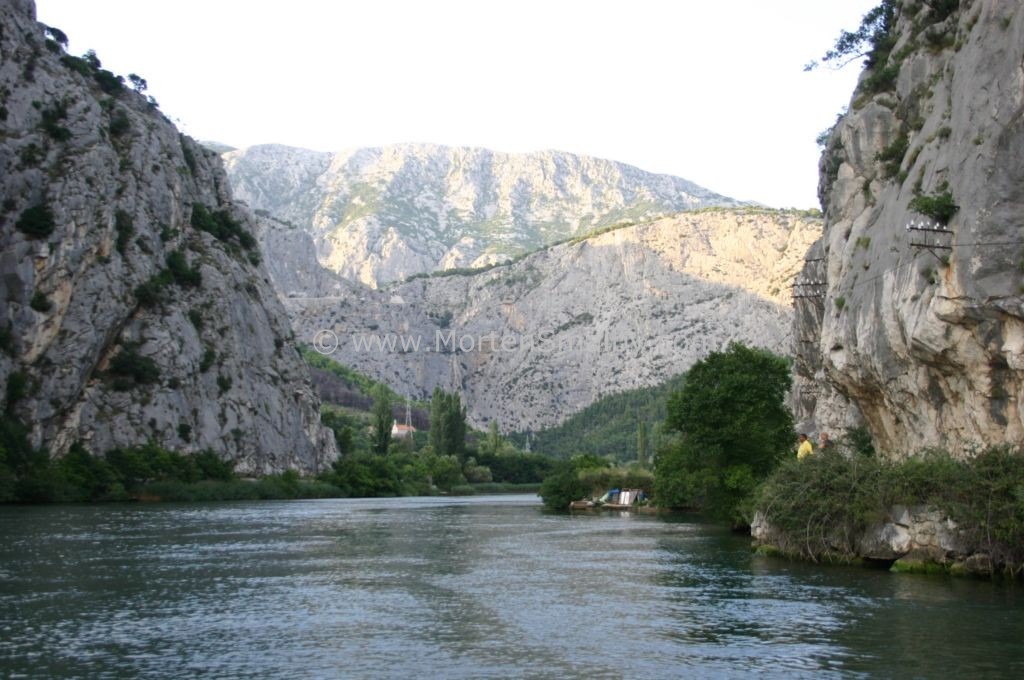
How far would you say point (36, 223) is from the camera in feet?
307

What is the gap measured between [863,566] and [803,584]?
498cm

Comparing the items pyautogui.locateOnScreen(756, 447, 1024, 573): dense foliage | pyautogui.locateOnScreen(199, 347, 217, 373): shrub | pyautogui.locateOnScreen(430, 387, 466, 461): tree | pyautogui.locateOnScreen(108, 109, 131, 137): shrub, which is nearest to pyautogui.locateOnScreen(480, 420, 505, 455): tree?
pyautogui.locateOnScreen(430, 387, 466, 461): tree

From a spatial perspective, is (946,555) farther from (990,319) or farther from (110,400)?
(110,400)

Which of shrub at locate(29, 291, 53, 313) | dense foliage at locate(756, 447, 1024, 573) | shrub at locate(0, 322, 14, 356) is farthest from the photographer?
shrub at locate(29, 291, 53, 313)

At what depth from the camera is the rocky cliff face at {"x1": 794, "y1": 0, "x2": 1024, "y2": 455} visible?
33.9 m

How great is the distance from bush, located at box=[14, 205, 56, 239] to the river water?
5360cm

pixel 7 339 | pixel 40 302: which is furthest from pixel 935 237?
pixel 40 302

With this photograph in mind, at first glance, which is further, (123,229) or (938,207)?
(123,229)

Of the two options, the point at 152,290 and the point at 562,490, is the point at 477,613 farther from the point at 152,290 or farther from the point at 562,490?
the point at 152,290

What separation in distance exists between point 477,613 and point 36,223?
261 ft

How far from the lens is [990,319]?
110ft

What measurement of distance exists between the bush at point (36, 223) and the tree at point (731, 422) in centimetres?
5922

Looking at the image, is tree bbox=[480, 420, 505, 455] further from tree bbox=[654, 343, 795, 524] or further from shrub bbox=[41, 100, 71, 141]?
tree bbox=[654, 343, 795, 524]

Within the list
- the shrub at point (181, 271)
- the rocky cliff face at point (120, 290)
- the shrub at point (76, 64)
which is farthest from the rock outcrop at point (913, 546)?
the shrub at point (76, 64)
